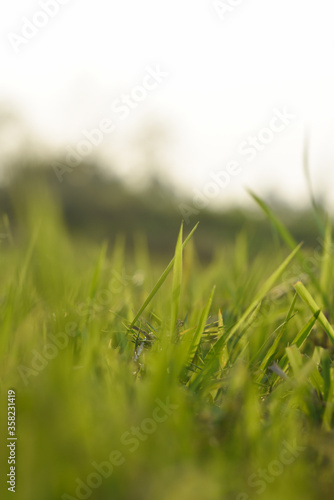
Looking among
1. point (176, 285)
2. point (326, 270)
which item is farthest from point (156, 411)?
point (326, 270)

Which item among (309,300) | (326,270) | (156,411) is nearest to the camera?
(156,411)

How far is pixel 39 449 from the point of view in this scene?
38 cm

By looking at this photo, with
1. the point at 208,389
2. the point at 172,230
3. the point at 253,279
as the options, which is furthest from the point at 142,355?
the point at 172,230

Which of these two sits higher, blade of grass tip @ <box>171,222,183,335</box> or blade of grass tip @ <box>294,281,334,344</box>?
blade of grass tip @ <box>294,281,334,344</box>

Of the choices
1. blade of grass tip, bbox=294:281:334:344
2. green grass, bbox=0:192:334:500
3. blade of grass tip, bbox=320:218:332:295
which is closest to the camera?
green grass, bbox=0:192:334:500

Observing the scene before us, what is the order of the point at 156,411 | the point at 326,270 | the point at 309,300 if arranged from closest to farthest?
the point at 156,411, the point at 309,300, the point at 326,270

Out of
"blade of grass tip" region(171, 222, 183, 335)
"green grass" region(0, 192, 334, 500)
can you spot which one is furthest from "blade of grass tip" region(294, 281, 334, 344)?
"blade of grass tip" region(171, 222, 183, 335)

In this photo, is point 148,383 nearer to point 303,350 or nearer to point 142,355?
point 142,355

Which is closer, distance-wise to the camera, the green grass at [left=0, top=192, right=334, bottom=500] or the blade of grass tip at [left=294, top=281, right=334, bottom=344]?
the green grass at [left=0, top=192, right=334, bottom=500]

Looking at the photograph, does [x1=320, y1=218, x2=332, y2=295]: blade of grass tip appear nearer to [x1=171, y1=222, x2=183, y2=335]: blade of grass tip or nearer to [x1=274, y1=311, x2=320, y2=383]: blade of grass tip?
[x1=274, y1=311, x2=320, y2=383]: blade of grass tip

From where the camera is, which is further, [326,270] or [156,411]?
[326,270]

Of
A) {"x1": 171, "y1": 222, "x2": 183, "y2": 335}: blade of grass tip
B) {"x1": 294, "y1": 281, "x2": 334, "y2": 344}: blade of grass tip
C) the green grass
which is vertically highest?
{"x1": 294, "y1": 281, "x2": 334, "y2": 344}: blade of grass tip

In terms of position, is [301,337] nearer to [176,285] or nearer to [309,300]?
[309,300]

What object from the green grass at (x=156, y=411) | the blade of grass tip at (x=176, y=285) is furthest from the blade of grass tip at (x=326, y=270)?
the blade of grass tip at (x=176, y=285)
